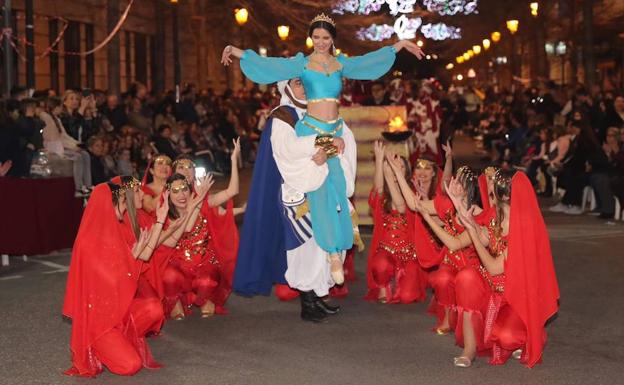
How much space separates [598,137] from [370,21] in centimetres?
1476

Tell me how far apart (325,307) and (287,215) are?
0.81 meters

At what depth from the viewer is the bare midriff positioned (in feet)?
30.0

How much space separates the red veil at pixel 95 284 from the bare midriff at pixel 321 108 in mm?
2328

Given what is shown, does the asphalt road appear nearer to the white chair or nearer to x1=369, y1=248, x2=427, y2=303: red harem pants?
x1=369, y1=248, x2=427, y2=303: red harem pants

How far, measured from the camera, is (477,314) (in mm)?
7520

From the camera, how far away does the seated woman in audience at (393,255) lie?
9.70 meters

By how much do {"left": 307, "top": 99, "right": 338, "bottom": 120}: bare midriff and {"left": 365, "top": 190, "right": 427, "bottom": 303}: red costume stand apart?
1.18m

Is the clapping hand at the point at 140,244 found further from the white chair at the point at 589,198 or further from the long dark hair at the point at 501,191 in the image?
the white chair at the point at 589,198

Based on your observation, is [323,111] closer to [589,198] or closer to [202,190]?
[202,190]

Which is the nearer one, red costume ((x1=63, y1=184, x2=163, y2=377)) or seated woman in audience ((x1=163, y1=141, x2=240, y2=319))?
red costume ((x1=63, y1=184, x2=163, y2=377))

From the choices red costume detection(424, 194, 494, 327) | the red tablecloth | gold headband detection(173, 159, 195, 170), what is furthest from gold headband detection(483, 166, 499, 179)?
the red tablecloth

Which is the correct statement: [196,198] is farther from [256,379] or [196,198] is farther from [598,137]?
[598,137]

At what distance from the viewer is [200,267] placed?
9.21 metres

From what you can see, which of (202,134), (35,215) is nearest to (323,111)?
(35,215)
